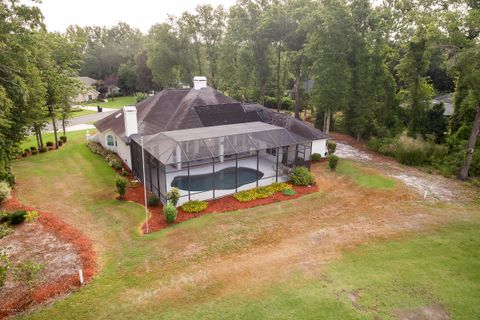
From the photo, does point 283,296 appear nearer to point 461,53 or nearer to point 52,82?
point 461,53

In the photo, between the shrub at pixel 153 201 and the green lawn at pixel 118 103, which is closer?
the shrub at pixel 153 201

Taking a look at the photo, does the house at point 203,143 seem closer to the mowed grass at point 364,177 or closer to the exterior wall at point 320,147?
the exterior wall at point 320,147

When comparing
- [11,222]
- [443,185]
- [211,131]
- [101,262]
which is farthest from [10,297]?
[443,185]

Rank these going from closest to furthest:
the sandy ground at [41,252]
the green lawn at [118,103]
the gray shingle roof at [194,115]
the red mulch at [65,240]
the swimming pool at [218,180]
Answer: the red mulch at [65,240]
the sandy ground at [41,252]
the swimming pool at [218,180]
the gray shingle roof at [194,115]
the green lawn at [118,103]

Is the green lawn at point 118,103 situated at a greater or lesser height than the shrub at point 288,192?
greater

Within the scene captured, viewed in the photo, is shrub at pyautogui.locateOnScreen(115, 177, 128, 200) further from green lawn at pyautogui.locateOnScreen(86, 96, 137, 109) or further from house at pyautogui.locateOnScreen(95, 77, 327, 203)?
green lawn at pyautogui.locateOnScreen(86, 96, 137, 109)

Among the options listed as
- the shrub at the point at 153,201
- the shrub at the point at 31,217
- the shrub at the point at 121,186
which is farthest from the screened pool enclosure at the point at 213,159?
the shrub at the point at 31,217

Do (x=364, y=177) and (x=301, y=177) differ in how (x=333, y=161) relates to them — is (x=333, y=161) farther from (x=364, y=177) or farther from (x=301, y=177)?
(x=301, y=177)
